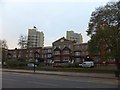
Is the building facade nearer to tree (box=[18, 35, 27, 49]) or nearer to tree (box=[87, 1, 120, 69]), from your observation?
tree (box=[18, 35, 27, 49])

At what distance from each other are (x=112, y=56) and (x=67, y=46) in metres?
91.0

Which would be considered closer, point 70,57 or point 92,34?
point 92,34

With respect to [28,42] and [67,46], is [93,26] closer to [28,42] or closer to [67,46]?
[28,42]

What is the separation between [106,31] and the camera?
140ft

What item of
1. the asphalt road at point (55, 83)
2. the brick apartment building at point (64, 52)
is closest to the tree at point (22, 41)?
the brick apartment building at point (64, 52)

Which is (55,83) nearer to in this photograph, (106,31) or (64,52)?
(106,31)

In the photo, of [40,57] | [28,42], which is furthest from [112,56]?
[40,57]

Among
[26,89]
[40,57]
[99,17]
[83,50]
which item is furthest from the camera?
[40,57]

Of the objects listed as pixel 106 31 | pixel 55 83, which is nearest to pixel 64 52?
pixel 106 31

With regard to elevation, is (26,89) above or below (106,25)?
below

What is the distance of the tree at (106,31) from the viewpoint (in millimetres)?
42938

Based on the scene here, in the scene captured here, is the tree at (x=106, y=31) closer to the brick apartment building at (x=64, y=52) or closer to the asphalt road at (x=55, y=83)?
the asphalt road at (x=55, y=83)

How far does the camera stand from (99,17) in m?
46.4

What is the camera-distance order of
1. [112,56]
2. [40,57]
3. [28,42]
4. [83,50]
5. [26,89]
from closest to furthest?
[26,89] < [112,56] < [28,42] < [83,50] < [40,57]
